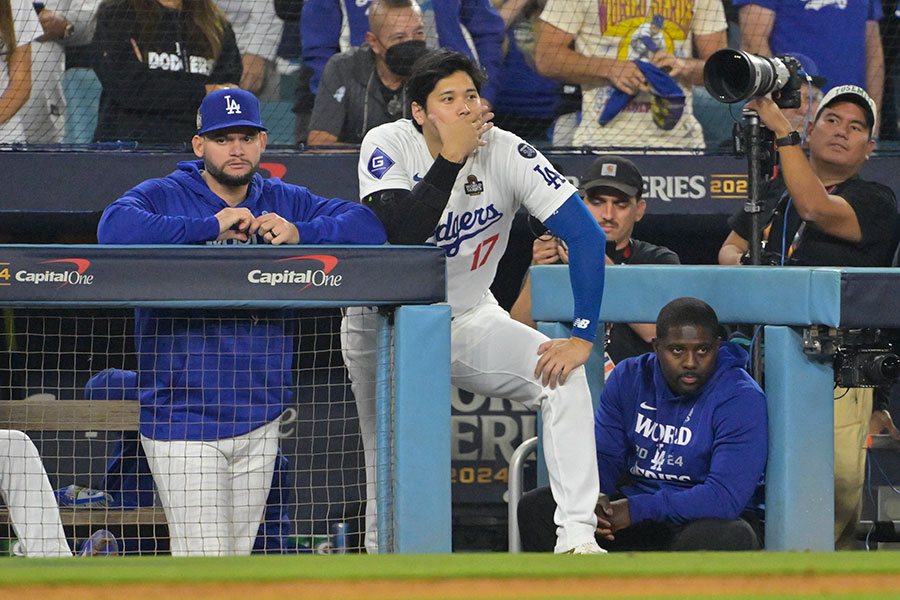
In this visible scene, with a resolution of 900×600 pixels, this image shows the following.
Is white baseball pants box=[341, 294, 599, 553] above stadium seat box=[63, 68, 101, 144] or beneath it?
beneath

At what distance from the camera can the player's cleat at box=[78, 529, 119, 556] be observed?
339 cm

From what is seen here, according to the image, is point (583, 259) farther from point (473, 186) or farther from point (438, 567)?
point (438, 567)

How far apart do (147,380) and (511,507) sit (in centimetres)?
111

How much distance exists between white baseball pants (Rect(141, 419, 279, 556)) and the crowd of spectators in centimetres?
Answer: 258

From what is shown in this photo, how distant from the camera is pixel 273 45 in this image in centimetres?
589

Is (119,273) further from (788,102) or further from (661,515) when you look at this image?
(788,102)

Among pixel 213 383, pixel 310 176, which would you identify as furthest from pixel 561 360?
pixel 310 176

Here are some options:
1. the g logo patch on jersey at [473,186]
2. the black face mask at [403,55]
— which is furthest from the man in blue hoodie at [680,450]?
the black face mask at [403,55]

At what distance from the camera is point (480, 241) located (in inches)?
135

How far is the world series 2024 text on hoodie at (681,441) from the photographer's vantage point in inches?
127

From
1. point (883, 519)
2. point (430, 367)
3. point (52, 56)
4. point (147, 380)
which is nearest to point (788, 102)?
point (883, 519)

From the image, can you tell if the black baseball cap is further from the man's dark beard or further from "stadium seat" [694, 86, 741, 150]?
"stadium seat" [694, 86, 741, 150]

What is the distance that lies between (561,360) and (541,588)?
5.95 ft

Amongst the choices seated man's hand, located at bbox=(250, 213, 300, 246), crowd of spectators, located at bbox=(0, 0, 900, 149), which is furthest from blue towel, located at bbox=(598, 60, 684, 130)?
seated man's hand, located at bbox=(250, 213, 300, 246)
